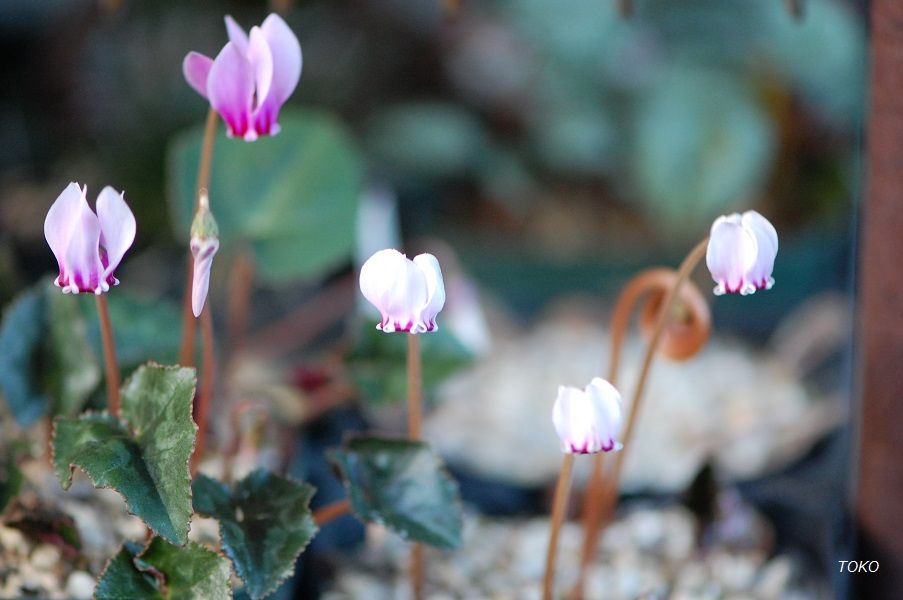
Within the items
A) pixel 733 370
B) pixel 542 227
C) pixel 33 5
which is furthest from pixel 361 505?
pixel 33 5

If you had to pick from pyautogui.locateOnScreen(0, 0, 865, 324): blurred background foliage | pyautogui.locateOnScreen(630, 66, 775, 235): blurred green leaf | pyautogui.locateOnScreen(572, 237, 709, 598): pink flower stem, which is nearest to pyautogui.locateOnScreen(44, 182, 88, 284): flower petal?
pyautogui.locateOnScreen(572, 237, 709, 598): pink flower stem

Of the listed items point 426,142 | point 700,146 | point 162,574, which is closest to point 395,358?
point 162,574

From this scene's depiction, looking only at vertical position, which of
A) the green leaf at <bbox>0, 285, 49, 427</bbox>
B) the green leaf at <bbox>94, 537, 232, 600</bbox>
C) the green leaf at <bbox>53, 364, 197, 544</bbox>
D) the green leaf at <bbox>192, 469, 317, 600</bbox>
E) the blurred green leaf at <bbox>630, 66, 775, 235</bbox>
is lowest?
the green leaf at <bbox>94, 537, 232, 600</bbox>

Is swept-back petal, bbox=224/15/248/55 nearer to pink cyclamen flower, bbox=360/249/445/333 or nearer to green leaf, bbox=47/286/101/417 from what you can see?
pink cyclamen flower, bbox=360/249/445/333

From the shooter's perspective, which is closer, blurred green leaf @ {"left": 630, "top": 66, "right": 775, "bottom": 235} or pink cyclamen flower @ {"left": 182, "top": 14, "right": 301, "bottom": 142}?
pink cyclamen flower @ {"left": 182, "top": 14, "right": 301, "bottom": 142}

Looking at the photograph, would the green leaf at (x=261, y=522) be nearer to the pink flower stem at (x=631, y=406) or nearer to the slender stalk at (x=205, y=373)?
the slender stalk at (x=205, y=373)

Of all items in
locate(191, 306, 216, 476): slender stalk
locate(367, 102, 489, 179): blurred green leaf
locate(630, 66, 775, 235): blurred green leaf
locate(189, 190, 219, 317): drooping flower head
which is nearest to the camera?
locate(189, 190, 219, 317): drooping flower head

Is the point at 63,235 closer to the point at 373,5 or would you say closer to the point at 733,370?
the point at 733,370
